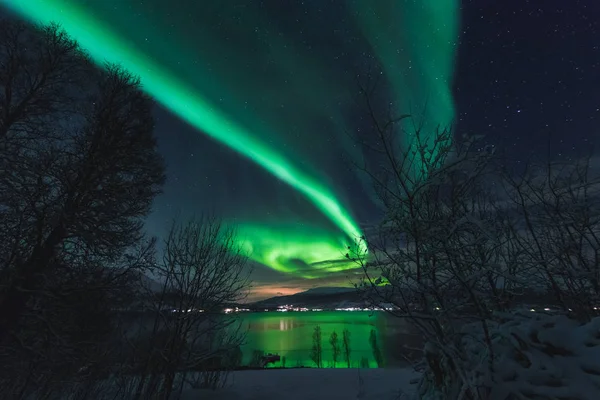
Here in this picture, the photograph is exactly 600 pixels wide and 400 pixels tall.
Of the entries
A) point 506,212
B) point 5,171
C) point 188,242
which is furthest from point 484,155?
point 5,171

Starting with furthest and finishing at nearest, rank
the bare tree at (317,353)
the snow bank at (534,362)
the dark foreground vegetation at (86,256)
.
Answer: the bare tree at (317,353), the dark foreground vegetation at (86,256), the snow bank at (534,362)

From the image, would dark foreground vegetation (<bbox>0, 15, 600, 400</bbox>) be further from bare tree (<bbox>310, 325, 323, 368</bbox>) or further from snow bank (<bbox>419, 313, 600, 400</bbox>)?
bare tree (<bbox>310, 325, 323, 368</bbox>)

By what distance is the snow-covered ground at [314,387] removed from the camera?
738cm

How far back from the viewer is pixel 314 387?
8.53 meters

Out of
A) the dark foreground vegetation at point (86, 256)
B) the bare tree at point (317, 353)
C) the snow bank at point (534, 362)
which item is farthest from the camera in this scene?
the bare tree at point (317, 353)

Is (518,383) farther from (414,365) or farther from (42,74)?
(42,74)

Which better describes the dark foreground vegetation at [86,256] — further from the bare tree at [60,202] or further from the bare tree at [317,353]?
the bare tree at [317,353]

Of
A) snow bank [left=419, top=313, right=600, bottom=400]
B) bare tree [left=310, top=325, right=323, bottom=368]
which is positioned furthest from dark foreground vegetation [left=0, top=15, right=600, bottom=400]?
bare tree [left=310, top=325, right=323, bottom=368]

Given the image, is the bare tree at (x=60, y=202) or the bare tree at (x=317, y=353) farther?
the bare tree at (x=317, y=353)

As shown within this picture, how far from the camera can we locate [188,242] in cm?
641

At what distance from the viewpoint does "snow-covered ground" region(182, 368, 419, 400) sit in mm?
7375

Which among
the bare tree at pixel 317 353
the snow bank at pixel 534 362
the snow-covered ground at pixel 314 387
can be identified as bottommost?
the bare tree at pixel 317 353

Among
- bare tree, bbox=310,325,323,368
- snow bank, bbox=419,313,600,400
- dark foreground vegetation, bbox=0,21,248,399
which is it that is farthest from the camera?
bare tree, bbox=310,325,323,368

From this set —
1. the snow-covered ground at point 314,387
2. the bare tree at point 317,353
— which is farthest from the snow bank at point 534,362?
the bare tree at point 317,353
